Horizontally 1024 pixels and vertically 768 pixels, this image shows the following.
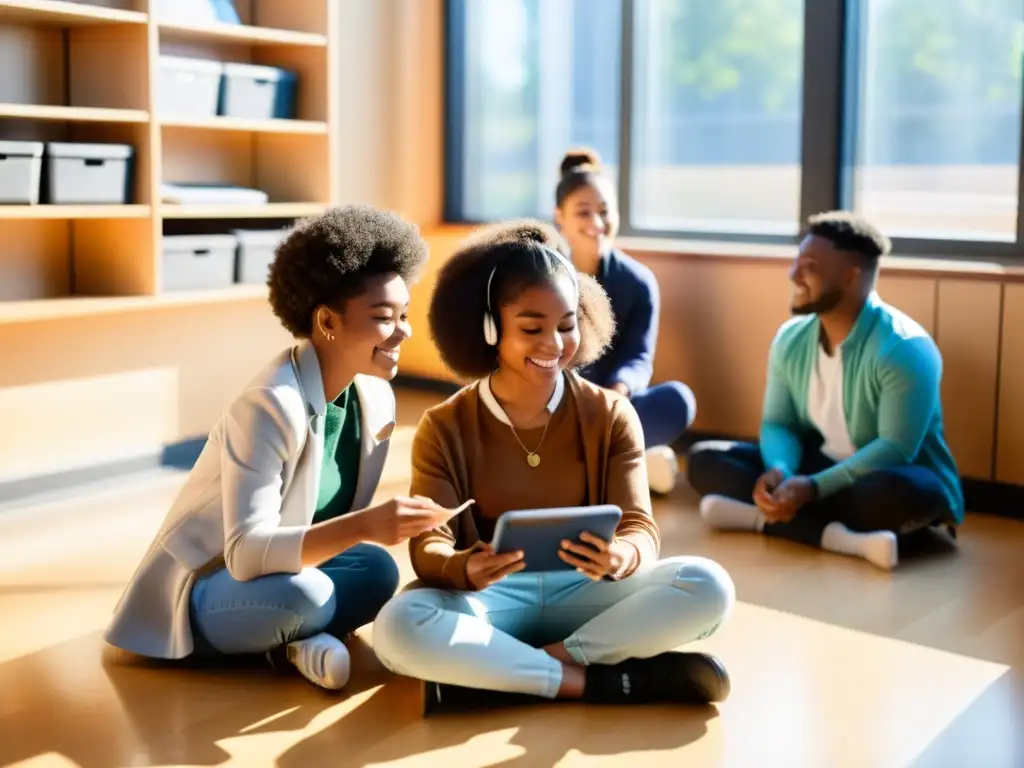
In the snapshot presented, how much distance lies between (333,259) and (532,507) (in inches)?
20.7

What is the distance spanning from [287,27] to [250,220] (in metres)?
0.63

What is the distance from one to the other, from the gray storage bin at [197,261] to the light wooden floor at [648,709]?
43.2 inches

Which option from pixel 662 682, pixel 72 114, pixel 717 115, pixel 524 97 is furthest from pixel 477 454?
pixel 524 97

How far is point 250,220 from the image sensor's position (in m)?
4.22

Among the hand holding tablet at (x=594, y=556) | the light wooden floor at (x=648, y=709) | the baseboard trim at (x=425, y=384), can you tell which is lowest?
the light wooden floor at (x=648, y=709)

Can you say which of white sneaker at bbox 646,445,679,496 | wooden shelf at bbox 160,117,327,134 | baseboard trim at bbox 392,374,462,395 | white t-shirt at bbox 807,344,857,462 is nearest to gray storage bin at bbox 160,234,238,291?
wooden shelf at bbox 160,117,327,134

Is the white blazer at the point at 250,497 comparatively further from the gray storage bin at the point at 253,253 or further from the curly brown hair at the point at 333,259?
the gray storage bin at the point at 253,253

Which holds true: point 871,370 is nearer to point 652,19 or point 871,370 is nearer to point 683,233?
point 683,233

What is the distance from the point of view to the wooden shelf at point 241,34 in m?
3.69

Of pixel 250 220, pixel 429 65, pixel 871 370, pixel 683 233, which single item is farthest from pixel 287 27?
pixel 871 370

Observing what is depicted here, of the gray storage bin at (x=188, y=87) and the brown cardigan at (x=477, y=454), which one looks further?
the gray storage bin at (x=188, y=87)

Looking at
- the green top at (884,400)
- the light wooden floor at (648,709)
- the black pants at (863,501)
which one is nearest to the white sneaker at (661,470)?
the black pants at (863,501)

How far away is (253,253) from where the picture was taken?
3961mm

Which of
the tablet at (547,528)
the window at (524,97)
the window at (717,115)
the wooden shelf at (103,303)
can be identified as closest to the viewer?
the tablet at (547,528)
